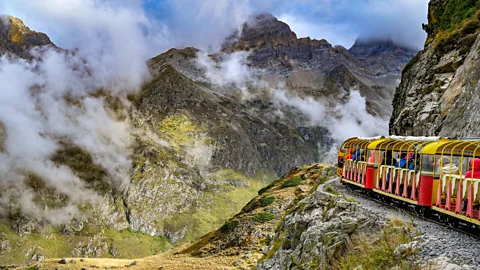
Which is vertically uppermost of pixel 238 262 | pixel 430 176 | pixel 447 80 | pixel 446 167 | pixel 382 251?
pixel 447 80

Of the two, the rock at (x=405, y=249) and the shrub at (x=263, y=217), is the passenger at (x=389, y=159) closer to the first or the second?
the rock at (x=405, y=249)

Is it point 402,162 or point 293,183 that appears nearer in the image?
point 402,162

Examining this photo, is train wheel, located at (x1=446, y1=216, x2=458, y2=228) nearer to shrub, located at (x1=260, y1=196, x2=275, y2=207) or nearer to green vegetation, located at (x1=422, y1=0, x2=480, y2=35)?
shrub, located at (x1=260, y1=196, x2=275, y2=207)

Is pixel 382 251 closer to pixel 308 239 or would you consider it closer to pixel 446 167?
pixel 308 239

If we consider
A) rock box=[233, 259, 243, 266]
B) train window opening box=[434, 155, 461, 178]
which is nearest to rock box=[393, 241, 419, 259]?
train window opening box=[434, 155, 461, 178]

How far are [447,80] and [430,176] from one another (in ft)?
113

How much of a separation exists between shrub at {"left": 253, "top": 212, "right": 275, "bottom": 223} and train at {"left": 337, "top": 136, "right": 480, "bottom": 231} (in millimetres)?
10773

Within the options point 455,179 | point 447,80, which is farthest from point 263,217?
point 447,80

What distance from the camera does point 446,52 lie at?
54625 mm

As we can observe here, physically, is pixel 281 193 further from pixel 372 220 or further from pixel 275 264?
pixel 372 220

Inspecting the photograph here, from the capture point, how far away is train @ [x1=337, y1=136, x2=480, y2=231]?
60.4ft

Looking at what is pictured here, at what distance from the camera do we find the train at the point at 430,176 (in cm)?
1841

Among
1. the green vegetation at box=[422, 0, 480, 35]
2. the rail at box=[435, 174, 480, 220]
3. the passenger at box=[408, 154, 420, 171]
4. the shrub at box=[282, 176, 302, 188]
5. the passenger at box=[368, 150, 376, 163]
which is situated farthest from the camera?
the green vegetation at box=[422, 0, 480, 35]

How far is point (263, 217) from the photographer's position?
135 ft
